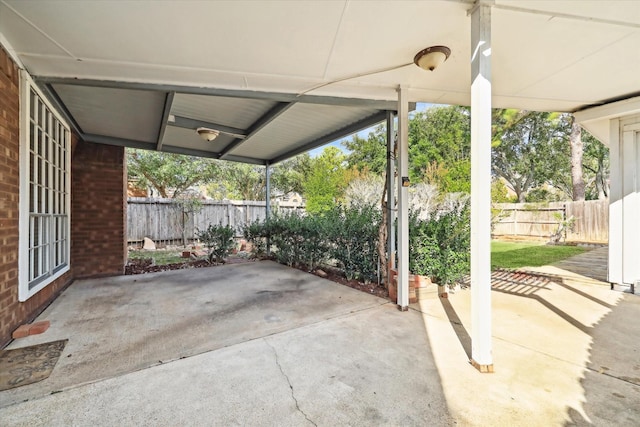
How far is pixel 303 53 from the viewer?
271 cm

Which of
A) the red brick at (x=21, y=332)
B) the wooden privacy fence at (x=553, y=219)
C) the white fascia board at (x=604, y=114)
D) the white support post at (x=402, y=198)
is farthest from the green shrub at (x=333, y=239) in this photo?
the wooden privacy fence at (x=553, y=219)

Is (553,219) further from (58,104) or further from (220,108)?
(58,104)

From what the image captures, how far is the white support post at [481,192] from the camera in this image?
7.04 feet

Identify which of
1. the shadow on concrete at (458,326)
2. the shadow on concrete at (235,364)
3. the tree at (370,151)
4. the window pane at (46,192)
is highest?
the tree at (370,151)

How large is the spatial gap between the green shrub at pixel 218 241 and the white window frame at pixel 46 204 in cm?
252

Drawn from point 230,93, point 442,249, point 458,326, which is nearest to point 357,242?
point 442,249

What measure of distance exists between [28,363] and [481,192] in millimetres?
3810

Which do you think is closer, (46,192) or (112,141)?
(46,192)

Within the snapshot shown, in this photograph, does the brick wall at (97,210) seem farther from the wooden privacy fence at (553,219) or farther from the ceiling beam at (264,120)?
the wooden privacy fence at (553,219)

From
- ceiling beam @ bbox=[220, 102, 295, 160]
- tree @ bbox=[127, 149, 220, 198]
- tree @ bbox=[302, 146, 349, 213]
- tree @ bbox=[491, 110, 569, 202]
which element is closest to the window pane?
ceiling beam @ bbox=[220, 102, 295, 160]

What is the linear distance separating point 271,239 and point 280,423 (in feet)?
19.1

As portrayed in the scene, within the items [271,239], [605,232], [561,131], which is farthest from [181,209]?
[561,131]

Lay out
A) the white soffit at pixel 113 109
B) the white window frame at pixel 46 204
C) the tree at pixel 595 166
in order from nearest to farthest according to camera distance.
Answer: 1. the white window frame at pixel 46 204
2. the white soffit at pixel 113 109
3. the tree at pixel 595 166

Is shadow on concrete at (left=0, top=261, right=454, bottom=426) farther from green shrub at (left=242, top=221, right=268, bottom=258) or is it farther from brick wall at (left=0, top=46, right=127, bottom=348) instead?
green shrub at (left=242, top=221, right=268, bottom=258)
